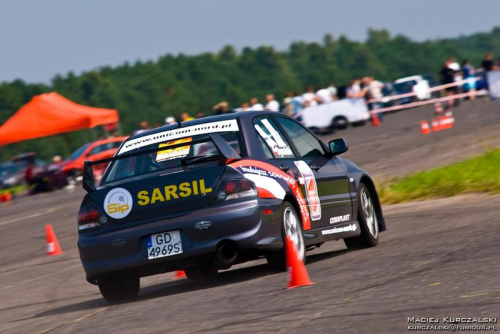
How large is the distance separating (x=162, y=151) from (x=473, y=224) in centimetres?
382

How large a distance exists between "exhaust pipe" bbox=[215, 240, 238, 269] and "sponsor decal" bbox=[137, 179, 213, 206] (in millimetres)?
456

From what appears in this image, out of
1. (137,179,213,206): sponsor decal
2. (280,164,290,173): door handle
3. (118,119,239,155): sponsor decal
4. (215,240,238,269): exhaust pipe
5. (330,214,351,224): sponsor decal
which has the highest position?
(118,119,239,155): sponsor decal

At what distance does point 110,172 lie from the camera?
10.0 m

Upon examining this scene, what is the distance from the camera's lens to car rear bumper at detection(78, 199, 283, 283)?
9.28 meters

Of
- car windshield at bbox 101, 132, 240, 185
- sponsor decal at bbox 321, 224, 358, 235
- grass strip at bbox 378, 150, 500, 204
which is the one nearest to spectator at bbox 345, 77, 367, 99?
grass strip at bbox 378, 150, 500, 204

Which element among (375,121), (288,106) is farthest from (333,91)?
(375,121)

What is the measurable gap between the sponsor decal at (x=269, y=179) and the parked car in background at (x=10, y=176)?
52.4m

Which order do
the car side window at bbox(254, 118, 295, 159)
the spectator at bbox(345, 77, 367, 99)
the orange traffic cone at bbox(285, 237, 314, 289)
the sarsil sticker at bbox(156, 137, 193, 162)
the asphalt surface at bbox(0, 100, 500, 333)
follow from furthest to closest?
the spectator at bbox(345, 77, 367, 99) < the car side window at bbox(254, 118, 295, 159) < the sarsil sticker at bbox(156, 137, 193, 162) < the orange traffic cone at bbox(285, 237, 314, 289) < the asphalt surface at bbox(0, 100, 500, 333)

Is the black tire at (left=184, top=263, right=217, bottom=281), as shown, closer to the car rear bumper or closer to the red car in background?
the car rear bumper

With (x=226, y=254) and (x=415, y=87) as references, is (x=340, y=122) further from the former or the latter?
(x=226, y=254)

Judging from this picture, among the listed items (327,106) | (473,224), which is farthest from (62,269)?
(327,106)

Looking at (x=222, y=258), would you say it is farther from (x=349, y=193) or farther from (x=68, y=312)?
(x=349, y=193)

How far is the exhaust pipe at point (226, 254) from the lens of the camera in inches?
368

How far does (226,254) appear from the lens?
942 cm
